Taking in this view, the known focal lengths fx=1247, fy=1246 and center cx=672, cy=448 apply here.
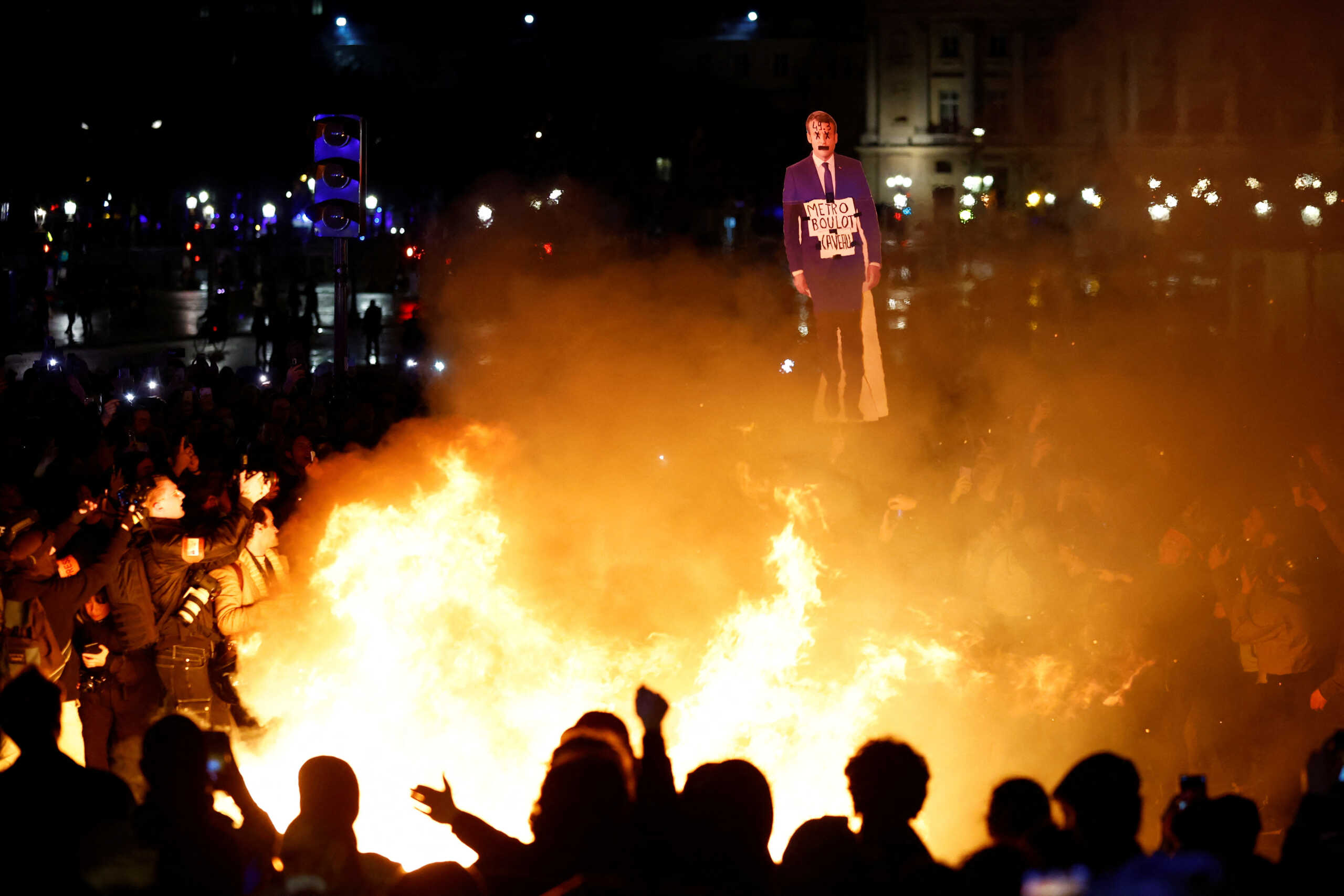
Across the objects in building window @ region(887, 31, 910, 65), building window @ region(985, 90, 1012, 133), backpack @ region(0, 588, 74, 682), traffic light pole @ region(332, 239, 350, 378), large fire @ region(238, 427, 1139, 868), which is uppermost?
building window @ region(887, 31, 910, 65)

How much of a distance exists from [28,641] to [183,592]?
0.69 metres

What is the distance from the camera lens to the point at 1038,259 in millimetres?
14422

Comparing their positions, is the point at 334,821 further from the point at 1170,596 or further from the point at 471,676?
the point at 1170,596

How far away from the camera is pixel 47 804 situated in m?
3.01

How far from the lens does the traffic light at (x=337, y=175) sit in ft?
27.0

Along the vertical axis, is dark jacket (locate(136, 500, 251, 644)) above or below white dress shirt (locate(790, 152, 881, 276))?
below

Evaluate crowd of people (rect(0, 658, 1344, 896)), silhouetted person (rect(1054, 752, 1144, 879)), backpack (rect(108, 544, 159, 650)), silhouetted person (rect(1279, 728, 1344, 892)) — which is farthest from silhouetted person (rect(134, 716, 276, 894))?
backpack (rect(108, 544, 159, 650))

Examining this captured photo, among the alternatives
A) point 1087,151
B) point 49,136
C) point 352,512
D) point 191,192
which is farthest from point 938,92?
point 352,512

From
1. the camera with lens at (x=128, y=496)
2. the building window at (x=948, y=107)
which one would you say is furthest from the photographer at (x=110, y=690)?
Result: the building window at (x=948, y=107)

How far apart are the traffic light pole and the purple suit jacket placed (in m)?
3.06

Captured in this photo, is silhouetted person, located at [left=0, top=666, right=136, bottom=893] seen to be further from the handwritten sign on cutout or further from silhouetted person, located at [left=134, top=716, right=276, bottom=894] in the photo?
the handwritten sign on cutout

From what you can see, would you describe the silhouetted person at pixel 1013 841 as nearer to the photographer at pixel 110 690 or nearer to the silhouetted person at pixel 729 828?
the silhouetted person at pixel 729 828

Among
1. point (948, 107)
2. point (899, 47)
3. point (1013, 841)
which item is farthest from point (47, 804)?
point (899, 47)

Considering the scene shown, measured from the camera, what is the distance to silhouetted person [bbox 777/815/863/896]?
2822 millimetres
